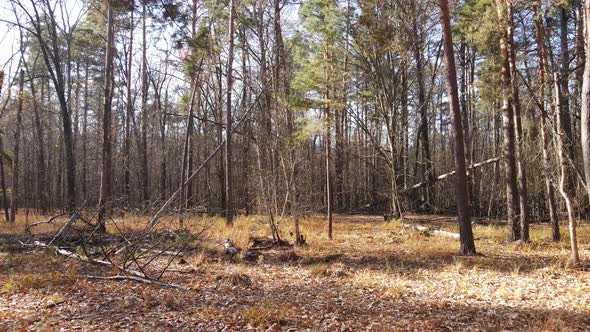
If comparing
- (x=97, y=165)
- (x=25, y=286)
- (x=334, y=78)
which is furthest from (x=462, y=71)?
(x=97, y=165)

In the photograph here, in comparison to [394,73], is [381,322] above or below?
below

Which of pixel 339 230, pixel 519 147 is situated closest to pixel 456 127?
pixel 519 147

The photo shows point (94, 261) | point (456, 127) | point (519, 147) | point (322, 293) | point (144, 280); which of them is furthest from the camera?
point (519, 147)

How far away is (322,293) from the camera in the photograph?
6.46m

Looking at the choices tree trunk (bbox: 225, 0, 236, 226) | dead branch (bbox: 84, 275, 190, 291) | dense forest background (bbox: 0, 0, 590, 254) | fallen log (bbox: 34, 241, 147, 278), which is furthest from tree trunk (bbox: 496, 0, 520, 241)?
fallen log (bbox: 34, 241, 147, 278)

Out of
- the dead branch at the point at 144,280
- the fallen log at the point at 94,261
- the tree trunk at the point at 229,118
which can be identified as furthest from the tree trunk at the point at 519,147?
the fallen log at the point at 94,261

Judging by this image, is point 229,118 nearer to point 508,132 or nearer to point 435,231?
point 435,231

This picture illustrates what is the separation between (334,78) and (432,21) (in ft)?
15.0

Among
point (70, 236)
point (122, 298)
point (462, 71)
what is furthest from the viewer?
point (462, 71)

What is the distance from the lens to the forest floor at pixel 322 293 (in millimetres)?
4941

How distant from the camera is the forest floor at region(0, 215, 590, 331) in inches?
195

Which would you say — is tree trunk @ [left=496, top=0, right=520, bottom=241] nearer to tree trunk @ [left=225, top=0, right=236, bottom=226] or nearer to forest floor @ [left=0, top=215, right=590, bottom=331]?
forest floor @ [left=0, top=215, right=590, bottom=331]

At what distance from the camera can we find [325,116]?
38.1 feet

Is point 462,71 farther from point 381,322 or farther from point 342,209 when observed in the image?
point 381,322
